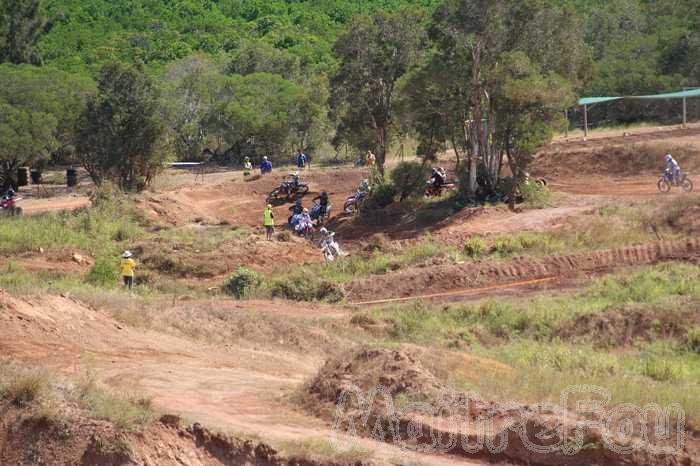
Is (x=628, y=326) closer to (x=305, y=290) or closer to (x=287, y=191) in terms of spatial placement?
(x=305, y=290)

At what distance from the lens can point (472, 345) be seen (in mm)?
17578

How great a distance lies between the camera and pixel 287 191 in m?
40.2

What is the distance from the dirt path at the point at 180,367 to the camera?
10398 millimetres

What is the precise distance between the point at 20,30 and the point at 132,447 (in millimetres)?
65746

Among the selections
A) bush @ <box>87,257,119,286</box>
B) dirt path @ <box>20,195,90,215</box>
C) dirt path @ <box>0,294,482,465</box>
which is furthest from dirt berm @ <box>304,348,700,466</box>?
dirt path @ <box>20,195,90,215</box>

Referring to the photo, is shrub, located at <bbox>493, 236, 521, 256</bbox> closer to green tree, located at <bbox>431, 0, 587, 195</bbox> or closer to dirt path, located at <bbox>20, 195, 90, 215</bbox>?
green tree, located at <bbox>431, 0, 587, 195</bbox>

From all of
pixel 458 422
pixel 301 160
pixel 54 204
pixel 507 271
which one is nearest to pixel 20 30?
pixel 301 160

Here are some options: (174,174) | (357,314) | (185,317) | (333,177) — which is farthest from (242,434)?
(174,174)

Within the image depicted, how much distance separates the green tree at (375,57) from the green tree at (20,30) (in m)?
39.4

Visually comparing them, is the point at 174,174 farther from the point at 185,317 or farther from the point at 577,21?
the point at 185,317

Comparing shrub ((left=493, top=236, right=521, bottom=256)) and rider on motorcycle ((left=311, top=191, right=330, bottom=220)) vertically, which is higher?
rider on motorcycle ((left=311, top=191, right=330, bottom=220))

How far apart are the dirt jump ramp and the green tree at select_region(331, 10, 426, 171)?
12984mm

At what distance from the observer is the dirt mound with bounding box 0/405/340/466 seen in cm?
940

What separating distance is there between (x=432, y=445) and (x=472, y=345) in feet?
25.2
